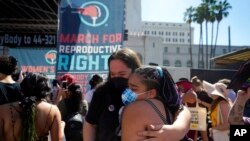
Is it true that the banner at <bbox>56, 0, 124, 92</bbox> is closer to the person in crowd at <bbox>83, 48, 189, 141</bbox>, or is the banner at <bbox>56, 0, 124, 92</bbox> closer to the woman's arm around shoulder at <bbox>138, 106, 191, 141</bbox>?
the person in crowd at <bbox>83, 48, 189, 141</bbox>

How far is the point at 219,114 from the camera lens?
5.61 metres

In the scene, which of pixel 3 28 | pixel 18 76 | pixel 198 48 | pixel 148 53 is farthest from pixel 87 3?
pixel 198 48

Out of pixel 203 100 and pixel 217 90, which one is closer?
pixel 217 90

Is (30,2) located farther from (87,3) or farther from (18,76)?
Result: (18,76)

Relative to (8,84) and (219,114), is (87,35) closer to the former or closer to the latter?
(219,114)

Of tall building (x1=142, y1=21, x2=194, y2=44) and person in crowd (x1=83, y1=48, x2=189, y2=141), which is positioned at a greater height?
tall building (x1=142, y1=21, x2=194, y2=44)

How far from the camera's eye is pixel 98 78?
680 centimetres

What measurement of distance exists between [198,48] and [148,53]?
140ft

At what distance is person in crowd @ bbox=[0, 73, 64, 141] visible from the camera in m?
3.47

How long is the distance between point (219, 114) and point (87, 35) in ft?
11.0

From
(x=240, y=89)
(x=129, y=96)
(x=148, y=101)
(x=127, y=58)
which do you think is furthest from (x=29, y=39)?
(x=148, y=101)

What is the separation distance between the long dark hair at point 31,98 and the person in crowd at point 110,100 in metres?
0.61

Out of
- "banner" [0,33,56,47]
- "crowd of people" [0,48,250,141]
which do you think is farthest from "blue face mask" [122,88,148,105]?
"banner" [0,33,56,47]

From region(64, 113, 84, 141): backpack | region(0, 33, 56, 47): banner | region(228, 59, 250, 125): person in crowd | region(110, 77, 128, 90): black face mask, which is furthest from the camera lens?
region(0, 33, 56, 47): banner
